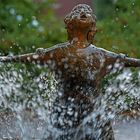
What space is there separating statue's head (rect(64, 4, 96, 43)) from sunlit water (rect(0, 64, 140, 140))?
33 centimetres

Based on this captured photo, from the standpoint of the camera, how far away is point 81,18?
3355mm

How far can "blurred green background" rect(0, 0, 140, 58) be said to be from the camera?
286 inches

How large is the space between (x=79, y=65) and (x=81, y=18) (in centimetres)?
25

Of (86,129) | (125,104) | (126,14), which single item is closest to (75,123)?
(86,129)

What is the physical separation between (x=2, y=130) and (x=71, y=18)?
2.47ft

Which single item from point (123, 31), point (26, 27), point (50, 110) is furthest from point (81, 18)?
point (26, 27)

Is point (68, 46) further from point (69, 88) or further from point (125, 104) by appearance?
point (125, 104)

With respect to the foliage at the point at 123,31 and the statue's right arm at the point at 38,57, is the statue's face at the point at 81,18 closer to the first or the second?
the statue's right arm at the point at 38,57

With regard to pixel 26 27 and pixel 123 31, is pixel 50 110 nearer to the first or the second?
pixel 123 31

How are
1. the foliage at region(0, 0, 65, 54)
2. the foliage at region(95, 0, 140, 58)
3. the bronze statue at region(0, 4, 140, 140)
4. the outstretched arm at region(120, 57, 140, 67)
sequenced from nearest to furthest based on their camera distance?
1. the bronze statue at region(0, 4, 140, 140)
2. the outstretched arm at region(120, 57, 140, 67)
3. the foliage at region(95, 0, 140, 58)
4. the foliage at region(0, 0, 65, 54)

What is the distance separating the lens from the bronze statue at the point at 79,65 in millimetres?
3332

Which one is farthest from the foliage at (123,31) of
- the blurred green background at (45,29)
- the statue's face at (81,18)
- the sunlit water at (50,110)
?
the statue's face at (81,18)

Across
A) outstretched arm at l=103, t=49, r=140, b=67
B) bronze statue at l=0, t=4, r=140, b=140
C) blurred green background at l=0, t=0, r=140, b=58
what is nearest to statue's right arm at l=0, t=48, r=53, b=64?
bronze statue at l=0, t=4, r=140, b=140

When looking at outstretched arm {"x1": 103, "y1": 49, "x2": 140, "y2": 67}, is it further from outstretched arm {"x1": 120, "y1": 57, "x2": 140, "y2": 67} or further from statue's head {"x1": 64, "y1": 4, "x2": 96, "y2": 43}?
statue's head {"x1": 64, "y1": 4, "x2": 96, "y2": 43}
